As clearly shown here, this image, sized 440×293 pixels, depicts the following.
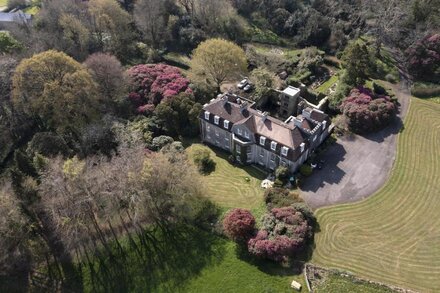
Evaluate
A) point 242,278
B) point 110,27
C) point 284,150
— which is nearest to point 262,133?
point 284,150

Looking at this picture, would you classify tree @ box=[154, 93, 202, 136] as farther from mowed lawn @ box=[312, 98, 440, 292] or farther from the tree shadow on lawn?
mowed lawn @ box=[312, 98, 440, 292]

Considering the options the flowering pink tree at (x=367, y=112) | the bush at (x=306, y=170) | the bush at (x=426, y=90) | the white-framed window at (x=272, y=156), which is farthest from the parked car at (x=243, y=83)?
the bush at (x=426, y=90)

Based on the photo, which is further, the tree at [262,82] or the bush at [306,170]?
the tree at [262,82]

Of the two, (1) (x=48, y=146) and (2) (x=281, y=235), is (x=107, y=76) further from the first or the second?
(2) (x=281, y=235)

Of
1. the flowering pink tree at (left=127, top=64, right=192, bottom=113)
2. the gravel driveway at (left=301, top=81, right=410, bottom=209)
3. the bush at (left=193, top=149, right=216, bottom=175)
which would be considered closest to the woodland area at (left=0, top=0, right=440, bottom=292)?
the flowering pink tree at (left=127, top=64, right=192, bottom=113)

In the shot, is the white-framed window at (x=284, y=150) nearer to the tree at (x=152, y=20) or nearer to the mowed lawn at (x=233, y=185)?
the mowed lawn at (x=233, y=185)

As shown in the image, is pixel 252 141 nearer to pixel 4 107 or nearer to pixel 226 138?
pixel 226 138

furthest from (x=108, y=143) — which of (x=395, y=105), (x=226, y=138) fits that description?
(x=395, y=105)
